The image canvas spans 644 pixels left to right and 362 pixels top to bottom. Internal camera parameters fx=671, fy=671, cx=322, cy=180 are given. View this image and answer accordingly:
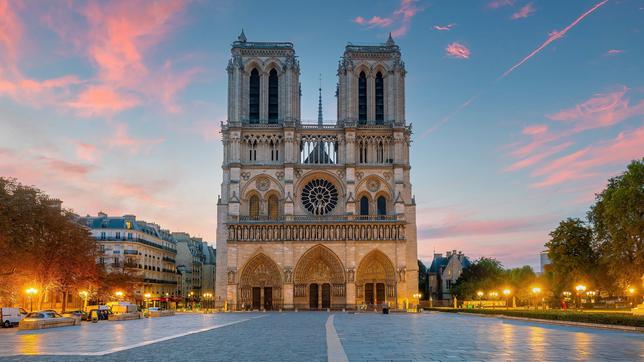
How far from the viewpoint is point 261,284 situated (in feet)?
228

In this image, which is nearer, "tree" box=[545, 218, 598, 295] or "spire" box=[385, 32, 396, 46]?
"tree" box=[545, 218, 598, 295]

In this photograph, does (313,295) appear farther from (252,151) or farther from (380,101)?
(380,101)

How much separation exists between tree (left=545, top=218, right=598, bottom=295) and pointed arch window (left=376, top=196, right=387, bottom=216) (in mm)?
22315

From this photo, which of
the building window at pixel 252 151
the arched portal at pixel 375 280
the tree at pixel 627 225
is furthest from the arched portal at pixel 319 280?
the tree at pixel 627 225

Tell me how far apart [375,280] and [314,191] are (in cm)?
1139

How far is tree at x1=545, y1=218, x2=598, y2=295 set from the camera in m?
50.3

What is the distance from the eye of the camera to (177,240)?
96812mm

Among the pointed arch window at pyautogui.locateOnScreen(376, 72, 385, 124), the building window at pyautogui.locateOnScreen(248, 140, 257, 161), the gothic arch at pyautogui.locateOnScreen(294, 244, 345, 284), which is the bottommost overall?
the gothic arch at pyautogui.locateOnScreen(294, 244, 345, 284)

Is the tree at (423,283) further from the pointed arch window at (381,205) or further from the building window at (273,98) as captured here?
the building window at (273,98)

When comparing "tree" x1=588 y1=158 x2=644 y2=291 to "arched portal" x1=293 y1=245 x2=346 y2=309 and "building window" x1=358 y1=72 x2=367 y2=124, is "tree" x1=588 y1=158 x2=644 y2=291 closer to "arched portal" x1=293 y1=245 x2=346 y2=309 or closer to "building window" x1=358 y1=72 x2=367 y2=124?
"arched portal" x1=293 y1=245 x2=346 y2=309

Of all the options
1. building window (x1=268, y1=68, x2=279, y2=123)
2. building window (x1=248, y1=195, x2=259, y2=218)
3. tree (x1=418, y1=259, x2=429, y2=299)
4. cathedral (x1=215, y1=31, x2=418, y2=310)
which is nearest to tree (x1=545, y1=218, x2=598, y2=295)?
cathedral (x1=215, y1=31, x2=418, y2=310)

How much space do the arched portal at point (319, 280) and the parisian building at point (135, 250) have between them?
15928mm

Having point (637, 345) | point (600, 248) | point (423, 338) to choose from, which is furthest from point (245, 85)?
point (637, 345)

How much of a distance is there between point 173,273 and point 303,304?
25.1m
